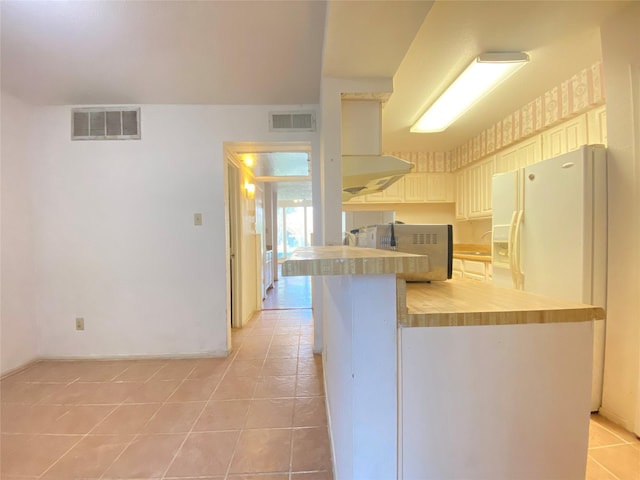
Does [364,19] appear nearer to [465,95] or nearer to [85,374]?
[465,95]

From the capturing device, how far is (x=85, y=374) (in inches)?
92.7

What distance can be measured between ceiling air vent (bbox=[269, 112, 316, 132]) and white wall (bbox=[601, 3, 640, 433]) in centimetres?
208

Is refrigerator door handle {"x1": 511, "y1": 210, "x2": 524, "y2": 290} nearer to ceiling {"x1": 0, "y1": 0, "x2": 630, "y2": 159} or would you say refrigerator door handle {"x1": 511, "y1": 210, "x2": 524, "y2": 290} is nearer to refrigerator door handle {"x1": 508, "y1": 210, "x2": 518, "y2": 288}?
refrigerator door handle {"x1": 508, "y1": 210, "x2": 518, "y2": 288}

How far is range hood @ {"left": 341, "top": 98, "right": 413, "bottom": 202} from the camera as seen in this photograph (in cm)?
198

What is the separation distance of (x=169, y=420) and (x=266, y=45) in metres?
2.46

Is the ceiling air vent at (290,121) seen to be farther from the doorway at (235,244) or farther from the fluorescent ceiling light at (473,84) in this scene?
the fluorescent ceiling light at (473,84)

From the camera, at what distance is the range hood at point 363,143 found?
198 centimetres

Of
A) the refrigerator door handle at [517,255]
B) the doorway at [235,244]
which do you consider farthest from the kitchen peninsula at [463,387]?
the doorway at [235,244]

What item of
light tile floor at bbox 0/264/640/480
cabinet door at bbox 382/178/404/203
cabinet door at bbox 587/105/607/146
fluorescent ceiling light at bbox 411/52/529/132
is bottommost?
light tile floor at bbox 0/264/640/480

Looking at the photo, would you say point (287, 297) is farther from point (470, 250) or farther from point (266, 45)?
point (266, 45)

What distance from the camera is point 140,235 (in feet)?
8.59

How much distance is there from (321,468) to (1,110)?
352 centimetres

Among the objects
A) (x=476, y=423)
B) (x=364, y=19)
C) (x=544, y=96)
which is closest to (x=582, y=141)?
(x=544, y=96)

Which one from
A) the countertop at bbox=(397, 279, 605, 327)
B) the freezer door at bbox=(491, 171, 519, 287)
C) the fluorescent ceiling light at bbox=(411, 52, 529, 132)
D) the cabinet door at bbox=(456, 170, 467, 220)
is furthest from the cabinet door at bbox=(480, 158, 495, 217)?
the countertop at bbox=(397, 279, 605, 327)
